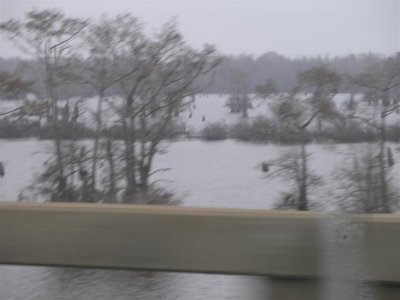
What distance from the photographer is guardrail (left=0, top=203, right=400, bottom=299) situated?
10.6 feet

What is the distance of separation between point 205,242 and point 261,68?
727cm

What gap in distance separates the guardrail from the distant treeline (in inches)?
251

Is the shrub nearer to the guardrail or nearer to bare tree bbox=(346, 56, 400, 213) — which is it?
bare tree bbox=(346, 56, 400, 213)

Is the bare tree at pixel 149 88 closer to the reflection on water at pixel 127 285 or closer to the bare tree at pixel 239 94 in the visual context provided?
the bare tree at pixel 239 94

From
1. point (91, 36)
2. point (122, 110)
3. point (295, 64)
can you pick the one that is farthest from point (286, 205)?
point (91, 36)

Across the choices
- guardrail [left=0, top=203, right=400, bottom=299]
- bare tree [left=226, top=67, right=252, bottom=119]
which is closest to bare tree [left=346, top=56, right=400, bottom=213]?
bare tree [left=226, top=67, right=252, bottom=119]

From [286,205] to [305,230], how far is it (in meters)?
6.63

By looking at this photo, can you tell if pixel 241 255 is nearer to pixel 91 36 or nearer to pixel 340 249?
pixel 340 249

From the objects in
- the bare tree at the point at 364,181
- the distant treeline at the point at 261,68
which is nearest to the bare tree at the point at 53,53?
the distant treeline at the point at 261,68

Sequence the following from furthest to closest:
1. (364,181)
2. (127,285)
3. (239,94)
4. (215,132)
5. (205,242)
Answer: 1. (364,181)
2. (215,132)
3. (239,94)
4. (127,285)
5. (205,242)

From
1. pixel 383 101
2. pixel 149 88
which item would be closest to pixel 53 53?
pixel 149 88

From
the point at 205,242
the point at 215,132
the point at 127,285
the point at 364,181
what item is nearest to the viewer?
the point at 205,242

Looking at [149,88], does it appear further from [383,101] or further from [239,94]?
[383,101]

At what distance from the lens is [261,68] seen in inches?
398
